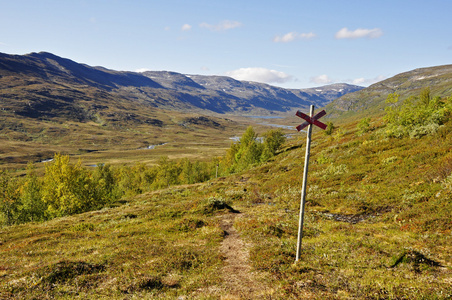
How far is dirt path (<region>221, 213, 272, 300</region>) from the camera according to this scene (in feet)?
→ 35.1

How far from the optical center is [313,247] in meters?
15.9

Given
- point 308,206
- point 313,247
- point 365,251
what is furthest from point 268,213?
point 365,251

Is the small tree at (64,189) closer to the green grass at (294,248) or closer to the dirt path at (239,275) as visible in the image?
the green grass at (294,248)

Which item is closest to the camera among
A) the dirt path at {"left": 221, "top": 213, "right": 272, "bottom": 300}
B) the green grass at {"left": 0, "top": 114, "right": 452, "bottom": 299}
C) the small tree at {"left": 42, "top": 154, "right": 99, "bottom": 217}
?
the dirt path at {"left": 221, "top": 213, "right": 272, "bottom": 300}

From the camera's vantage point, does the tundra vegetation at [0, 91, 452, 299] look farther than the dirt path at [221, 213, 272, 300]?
Yes

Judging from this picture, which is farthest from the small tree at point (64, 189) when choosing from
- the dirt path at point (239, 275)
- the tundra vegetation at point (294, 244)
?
the dirt path at point (239, 275)

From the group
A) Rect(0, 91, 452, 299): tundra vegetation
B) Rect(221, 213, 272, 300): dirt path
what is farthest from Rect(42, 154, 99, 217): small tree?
Rect(221, 213, 272, 300): dirt path

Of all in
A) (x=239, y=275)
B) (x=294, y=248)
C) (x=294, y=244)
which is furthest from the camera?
(x=294, y=244)

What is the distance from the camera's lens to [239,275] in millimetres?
12797

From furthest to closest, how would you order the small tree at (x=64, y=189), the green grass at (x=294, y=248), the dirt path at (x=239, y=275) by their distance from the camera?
the small tree at (x=64, y=189) < the green grass at (x=294, y=248) < the dirt path at (x=239, y=275)

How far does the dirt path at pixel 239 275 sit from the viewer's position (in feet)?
35.1

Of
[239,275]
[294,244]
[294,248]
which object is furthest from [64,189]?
[294,248]

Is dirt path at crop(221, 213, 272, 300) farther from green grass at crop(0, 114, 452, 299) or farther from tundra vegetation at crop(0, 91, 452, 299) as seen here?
green grass at crop(0, 114, 452, 299)

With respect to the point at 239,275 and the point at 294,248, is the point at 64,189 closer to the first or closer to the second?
the point at 239,275
